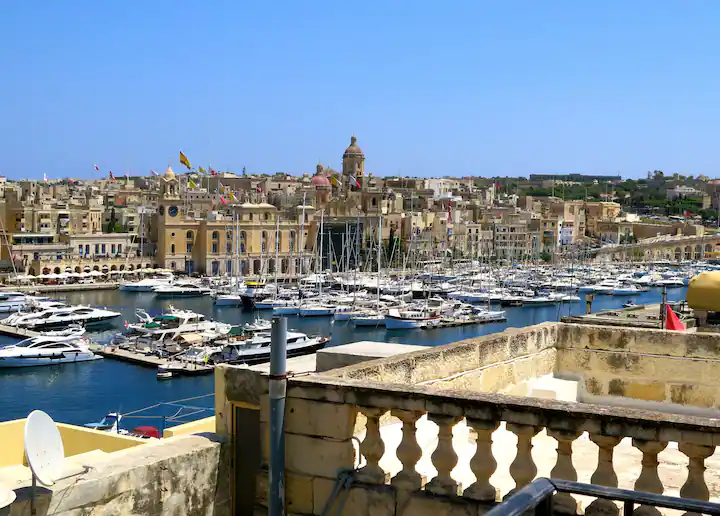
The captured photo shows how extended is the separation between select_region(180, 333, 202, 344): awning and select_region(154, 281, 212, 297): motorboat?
18.7 meters

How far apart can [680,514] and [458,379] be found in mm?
1449

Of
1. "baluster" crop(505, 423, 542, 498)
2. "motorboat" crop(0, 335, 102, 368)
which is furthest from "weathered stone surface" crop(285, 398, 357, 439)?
"motorboat" crop(0, 335, 102, 368)

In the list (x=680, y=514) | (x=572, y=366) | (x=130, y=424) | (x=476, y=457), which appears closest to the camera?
(x=680, y=514)

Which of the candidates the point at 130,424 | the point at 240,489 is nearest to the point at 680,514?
the point at 240,489

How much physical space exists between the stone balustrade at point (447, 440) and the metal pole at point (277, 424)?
0.03 m

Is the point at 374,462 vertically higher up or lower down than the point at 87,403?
higher up

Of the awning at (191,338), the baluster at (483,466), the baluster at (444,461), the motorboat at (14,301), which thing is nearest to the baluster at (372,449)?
the baluster at (444,461)

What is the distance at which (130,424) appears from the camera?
21.8m

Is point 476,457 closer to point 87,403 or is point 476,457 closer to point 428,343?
point 87,403

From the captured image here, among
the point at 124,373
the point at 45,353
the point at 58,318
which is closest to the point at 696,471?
the point at 124,373

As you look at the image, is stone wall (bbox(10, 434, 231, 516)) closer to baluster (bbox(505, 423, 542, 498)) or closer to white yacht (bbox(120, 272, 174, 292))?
baluster (bbox(505, 423, 542, 498))

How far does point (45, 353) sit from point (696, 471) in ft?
97.3

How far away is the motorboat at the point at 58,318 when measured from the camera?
128ft

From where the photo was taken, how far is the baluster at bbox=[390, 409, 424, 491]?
2.57 metres
